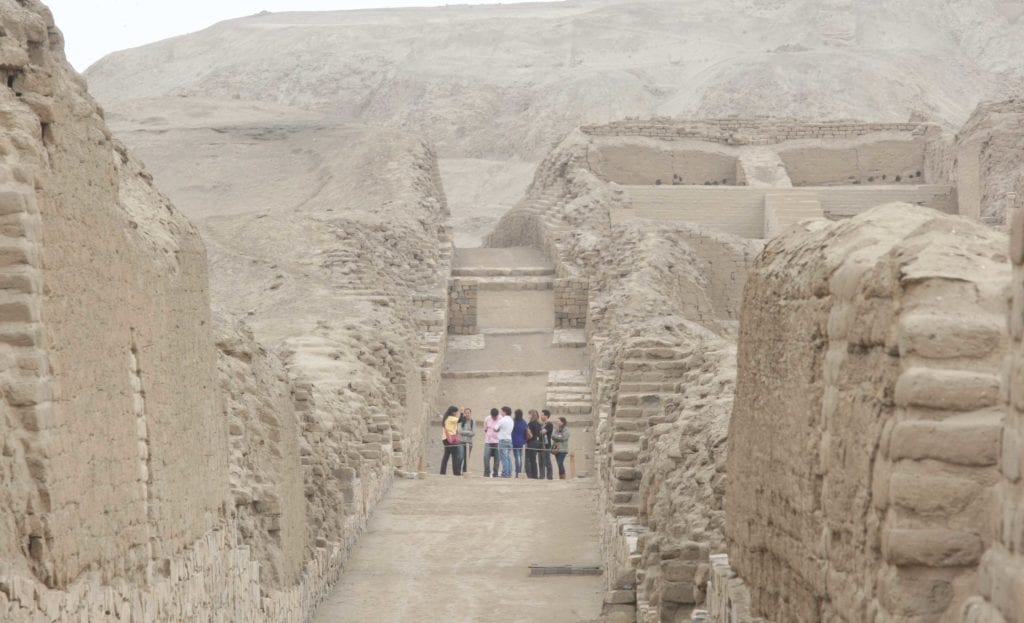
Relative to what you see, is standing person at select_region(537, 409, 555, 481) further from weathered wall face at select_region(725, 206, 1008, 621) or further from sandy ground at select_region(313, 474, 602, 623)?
weathered wall face at select_region(725, 206, 1008, 621)

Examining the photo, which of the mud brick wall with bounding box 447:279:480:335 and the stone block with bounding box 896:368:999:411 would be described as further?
the mud brick wall with bounding box 447:279:480:335

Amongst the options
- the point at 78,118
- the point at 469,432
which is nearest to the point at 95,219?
the point at 78,118

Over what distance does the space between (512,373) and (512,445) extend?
4.47 meters

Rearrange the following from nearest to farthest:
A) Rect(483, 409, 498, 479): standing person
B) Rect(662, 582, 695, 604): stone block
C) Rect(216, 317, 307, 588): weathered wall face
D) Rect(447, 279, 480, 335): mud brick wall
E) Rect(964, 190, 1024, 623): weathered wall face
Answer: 1. Rect(964, 190, 1024, 623): weathered wall face
2. Rect(662, 582, 695, 604): stone block
3. Rect(216, 317, 307, 588): weathered wall face
4. Rect(483, 409, 498, 479): standing person
5. Rect(447, 279, 480, 335): mud brick wall

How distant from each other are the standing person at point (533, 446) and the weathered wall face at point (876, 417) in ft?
42.8

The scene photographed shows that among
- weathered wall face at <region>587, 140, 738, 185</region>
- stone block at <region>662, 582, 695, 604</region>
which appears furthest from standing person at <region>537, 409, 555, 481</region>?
weathered wall face at <region>587, 140, 738, 185</region>

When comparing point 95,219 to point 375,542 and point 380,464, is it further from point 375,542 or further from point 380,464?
point 380,464

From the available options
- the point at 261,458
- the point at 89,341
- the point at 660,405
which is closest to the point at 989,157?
the point at 660,405

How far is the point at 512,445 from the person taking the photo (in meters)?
20.3

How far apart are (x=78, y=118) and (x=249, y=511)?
3.82 metres

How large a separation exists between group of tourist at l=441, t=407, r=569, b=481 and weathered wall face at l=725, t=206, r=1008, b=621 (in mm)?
12937

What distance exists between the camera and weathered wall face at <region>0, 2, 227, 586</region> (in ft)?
20.4

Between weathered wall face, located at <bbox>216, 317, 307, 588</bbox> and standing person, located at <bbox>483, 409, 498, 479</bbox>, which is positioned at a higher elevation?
weathered wall face, located at <bbox>216, 317, 307, 588</bbox>

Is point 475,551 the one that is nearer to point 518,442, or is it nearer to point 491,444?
point 491,444
